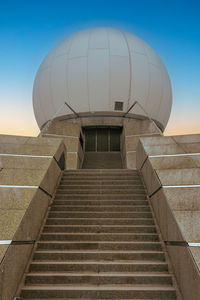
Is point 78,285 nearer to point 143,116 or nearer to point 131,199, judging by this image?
point 131,199

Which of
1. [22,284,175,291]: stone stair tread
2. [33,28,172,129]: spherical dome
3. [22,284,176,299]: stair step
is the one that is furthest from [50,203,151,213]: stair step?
[33,28,172,129]: spherical dome

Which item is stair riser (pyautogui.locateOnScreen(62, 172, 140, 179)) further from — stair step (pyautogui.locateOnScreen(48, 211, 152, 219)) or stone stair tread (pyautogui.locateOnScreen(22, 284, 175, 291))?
stone stair tread (pyautogui.locateOnScreen(22, 284, 175, 291))

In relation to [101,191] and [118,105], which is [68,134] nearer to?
[118,105]

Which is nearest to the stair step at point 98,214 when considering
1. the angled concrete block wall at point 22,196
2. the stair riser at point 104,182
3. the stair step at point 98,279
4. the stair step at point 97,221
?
the stair step at point 97,221

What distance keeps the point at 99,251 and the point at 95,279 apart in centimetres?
68

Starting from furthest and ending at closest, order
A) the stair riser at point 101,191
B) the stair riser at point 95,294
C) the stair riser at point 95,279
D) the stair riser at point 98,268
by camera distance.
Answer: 1. the stair riser at point 101,191
2. the stair riser at point 98,268
3. the stair riser at point 95,279
4. the stair riser at point 95,294

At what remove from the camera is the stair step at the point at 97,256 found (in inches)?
184

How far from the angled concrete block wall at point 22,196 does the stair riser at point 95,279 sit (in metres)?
0.34

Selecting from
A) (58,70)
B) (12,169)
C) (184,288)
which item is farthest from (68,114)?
(184,288)

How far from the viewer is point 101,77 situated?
16016 mm

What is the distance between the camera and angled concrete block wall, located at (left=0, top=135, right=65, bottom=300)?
12.5 ft

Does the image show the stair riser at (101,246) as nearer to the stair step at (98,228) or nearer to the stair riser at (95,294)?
the stair step at (98,228)

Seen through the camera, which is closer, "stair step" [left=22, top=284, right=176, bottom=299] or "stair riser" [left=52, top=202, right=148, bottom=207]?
"stair step" [left=22, top=284, right=176, bottom=299]

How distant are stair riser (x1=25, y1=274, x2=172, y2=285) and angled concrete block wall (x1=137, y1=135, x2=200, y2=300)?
0.40 meters
